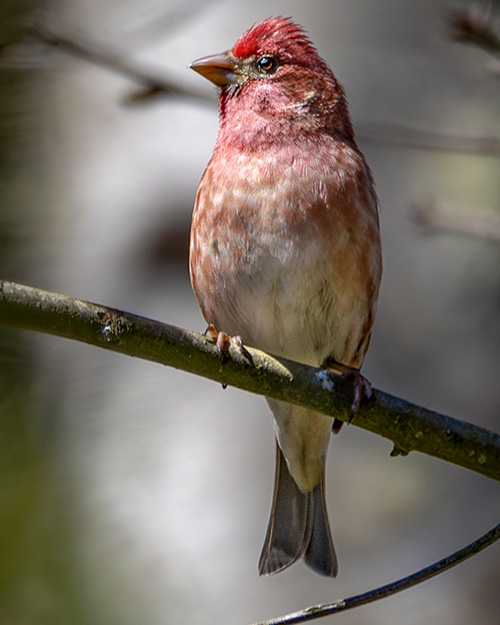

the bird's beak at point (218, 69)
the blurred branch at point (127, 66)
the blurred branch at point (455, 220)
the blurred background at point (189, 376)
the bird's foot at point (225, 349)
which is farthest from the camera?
the blurred branch at point (455, 220)

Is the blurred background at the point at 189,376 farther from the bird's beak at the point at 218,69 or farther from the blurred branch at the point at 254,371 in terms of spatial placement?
the blurred branch at the point at 254,371

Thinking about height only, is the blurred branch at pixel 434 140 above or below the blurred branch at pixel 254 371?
above

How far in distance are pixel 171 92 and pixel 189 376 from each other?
5.15 feet

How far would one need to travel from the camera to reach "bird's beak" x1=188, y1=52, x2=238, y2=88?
425 cm

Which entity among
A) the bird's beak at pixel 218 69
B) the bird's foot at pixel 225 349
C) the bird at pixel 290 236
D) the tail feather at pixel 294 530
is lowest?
the tail feather at pixel 294 530

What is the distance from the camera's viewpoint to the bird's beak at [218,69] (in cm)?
425

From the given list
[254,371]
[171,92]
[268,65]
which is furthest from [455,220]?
[254,371]

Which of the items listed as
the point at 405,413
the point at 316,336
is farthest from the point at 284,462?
the point at 405,413

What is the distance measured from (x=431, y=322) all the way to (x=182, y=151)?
1932 millimetres

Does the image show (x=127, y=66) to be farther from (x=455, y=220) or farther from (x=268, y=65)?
(x=455, y=220)

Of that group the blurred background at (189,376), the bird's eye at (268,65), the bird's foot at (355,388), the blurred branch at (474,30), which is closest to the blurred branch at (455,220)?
the blurred background at (189,376)

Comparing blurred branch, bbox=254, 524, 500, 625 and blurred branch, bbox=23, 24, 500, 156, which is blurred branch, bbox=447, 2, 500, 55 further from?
blurred branch, bbox=254, 524, 500, 625

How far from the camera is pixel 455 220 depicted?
15.1 feet

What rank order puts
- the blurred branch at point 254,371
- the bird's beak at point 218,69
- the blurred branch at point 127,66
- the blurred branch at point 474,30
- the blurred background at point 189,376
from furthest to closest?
1. the bird's beak at point 218,69
2. the blurred background at point 189,376
3. the blurred branch at point 127,66
4. the blurred branch at point 474,30
5. the blurred branch at point 254,371
